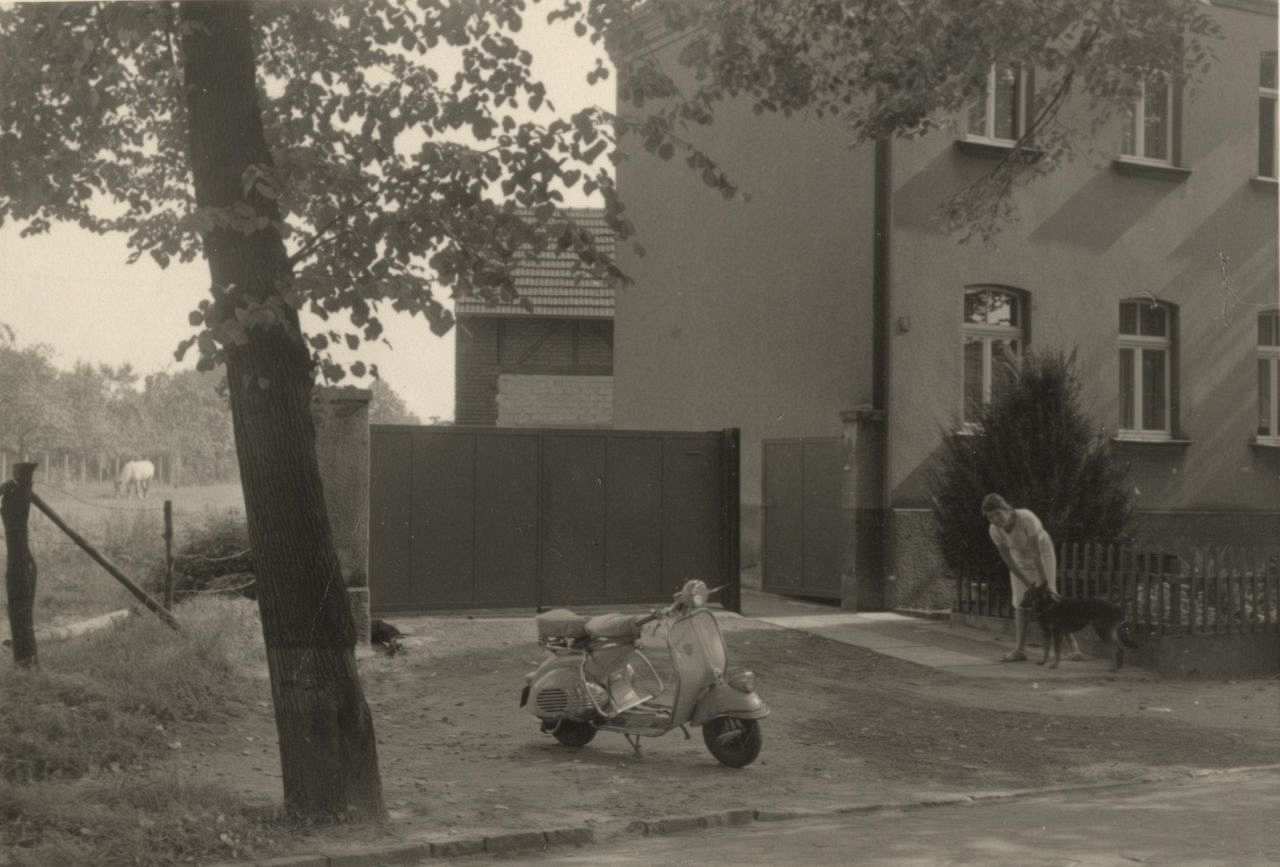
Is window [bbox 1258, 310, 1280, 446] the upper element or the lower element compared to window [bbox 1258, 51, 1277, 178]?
lower

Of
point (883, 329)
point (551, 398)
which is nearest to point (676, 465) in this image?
point (883, 329)

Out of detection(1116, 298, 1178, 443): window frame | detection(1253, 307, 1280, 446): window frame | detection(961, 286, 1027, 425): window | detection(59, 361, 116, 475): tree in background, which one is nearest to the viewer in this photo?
detection(59, 361, 116, 475): tree in background

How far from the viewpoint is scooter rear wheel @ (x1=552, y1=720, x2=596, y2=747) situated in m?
9.80

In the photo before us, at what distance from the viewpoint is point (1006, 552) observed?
14.4 meters

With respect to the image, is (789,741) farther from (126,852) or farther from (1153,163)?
(1153,163)

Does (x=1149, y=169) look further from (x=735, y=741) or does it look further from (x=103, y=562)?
(x=103, y=562)

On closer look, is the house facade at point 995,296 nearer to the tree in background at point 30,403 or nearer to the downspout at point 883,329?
the downspout at point 883,329

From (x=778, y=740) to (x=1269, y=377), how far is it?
13550mm

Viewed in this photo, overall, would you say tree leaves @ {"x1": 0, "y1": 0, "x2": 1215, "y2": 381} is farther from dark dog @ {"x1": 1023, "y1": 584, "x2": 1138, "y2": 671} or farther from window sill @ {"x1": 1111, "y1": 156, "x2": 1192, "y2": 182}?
window sill @ {"x1": 1111, "y1": 156, "x2": 1192, "y2": 182}

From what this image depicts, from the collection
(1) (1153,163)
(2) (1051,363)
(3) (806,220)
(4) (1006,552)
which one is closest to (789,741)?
(4) (1006,552)

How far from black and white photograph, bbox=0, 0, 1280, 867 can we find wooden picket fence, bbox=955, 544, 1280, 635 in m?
0.06

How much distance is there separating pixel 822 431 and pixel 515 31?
11297 millimetres

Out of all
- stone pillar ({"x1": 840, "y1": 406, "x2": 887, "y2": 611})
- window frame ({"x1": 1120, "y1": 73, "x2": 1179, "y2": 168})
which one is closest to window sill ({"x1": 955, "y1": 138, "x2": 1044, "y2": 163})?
window frame ({"x1": 1120, "y1": 73, "x2": 1179, "y2": 168})

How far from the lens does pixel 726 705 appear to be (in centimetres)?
922
